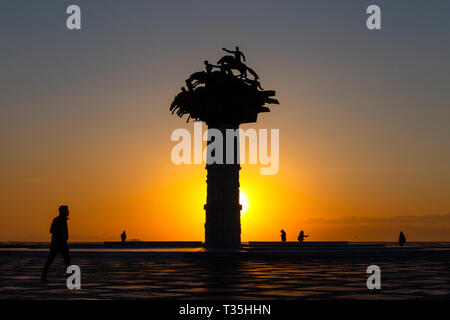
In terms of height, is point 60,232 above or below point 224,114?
below

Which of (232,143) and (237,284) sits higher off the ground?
(232,143)

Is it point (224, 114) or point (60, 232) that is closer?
point (60, 232)

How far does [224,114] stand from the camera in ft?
139

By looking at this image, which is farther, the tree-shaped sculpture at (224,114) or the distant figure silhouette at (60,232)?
the tree-shaped sculpture at (224,114)

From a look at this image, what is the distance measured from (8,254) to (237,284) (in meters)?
24.0

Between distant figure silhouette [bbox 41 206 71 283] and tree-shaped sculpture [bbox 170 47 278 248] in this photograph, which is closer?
distant figure silhouette [bbox 41 206 71 283]

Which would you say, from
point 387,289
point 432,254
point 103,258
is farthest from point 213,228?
point 387,289

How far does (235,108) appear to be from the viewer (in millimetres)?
42281

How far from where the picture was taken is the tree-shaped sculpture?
1665 inches

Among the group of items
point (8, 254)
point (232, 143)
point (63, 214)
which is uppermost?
point (232, 143)

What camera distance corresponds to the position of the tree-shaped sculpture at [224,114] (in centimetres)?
4228
